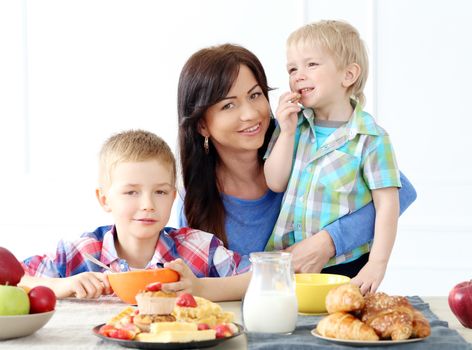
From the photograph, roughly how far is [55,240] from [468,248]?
2.26 metres

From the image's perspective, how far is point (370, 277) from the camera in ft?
7.50

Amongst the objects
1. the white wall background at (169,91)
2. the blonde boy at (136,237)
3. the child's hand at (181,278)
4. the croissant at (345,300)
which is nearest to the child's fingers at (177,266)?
the child's hand at (181,278)

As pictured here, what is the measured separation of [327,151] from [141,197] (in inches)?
24.5

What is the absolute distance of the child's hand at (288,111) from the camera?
242 centimetres

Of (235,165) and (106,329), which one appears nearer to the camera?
(106,329)

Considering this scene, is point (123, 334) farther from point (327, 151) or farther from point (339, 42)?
point (339, 42)

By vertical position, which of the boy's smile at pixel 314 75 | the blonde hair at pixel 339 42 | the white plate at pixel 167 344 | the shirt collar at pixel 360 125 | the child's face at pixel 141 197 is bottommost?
the white plate at pixel 167 344

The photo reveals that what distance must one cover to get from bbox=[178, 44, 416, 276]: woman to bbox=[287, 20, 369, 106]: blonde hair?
0.16m

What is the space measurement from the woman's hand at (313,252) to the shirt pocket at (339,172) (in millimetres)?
137

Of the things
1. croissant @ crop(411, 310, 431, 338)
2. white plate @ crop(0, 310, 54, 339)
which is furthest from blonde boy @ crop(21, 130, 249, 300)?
croissant @ crop(411, 310, 431, 338)

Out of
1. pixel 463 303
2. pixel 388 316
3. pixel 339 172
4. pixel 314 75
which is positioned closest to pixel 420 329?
pixel 388 316

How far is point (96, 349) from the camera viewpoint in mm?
1430

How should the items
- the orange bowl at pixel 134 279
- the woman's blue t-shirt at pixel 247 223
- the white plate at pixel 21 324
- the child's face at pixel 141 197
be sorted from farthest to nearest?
the woman's blue t-shirt at pixel 247 223
the child's face at pixel 141 197
the orange bowl at pixel 134 279
the white plate at pixel 21 324

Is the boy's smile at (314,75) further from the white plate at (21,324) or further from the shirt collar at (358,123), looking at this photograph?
the white plate at (21,324)
